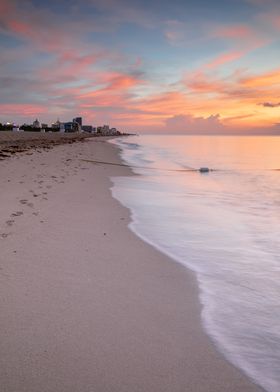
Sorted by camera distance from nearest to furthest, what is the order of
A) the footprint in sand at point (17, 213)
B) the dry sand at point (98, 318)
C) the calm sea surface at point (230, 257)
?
the dry sand at point (98, 318), the calm sea surface at point (230, 257), the footprint in sand at point (17, 213)

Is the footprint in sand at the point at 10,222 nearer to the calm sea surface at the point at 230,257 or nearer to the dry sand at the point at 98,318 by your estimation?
the dry sand at the point at 98,318

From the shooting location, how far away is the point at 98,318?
3473mm

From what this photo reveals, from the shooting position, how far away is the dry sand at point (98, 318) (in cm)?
267

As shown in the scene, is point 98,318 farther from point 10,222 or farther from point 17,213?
point 17,213

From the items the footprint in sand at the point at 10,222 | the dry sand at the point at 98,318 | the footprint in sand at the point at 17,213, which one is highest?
the footprint in sand at the point at 17,213

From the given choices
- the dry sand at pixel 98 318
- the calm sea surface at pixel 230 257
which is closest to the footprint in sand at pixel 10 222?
the dry sand at pixel 98 318

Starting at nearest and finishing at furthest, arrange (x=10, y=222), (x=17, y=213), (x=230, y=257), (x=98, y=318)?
(x=98, y=318) < (x=230, y=257) < (x=10, y=222) < (x=17, y=213)

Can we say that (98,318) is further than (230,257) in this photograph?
No

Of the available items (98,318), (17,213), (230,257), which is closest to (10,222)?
(17,213)

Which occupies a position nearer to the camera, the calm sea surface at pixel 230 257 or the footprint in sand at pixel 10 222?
the calm sea surface at pixel 230 257

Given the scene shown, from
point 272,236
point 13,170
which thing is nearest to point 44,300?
point 272,236

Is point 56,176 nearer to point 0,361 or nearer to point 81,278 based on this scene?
point 81,278

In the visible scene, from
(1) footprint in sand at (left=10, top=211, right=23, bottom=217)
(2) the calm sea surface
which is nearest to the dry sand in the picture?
(2) the calm sea surface

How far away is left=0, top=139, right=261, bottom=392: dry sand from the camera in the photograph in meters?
2.67
